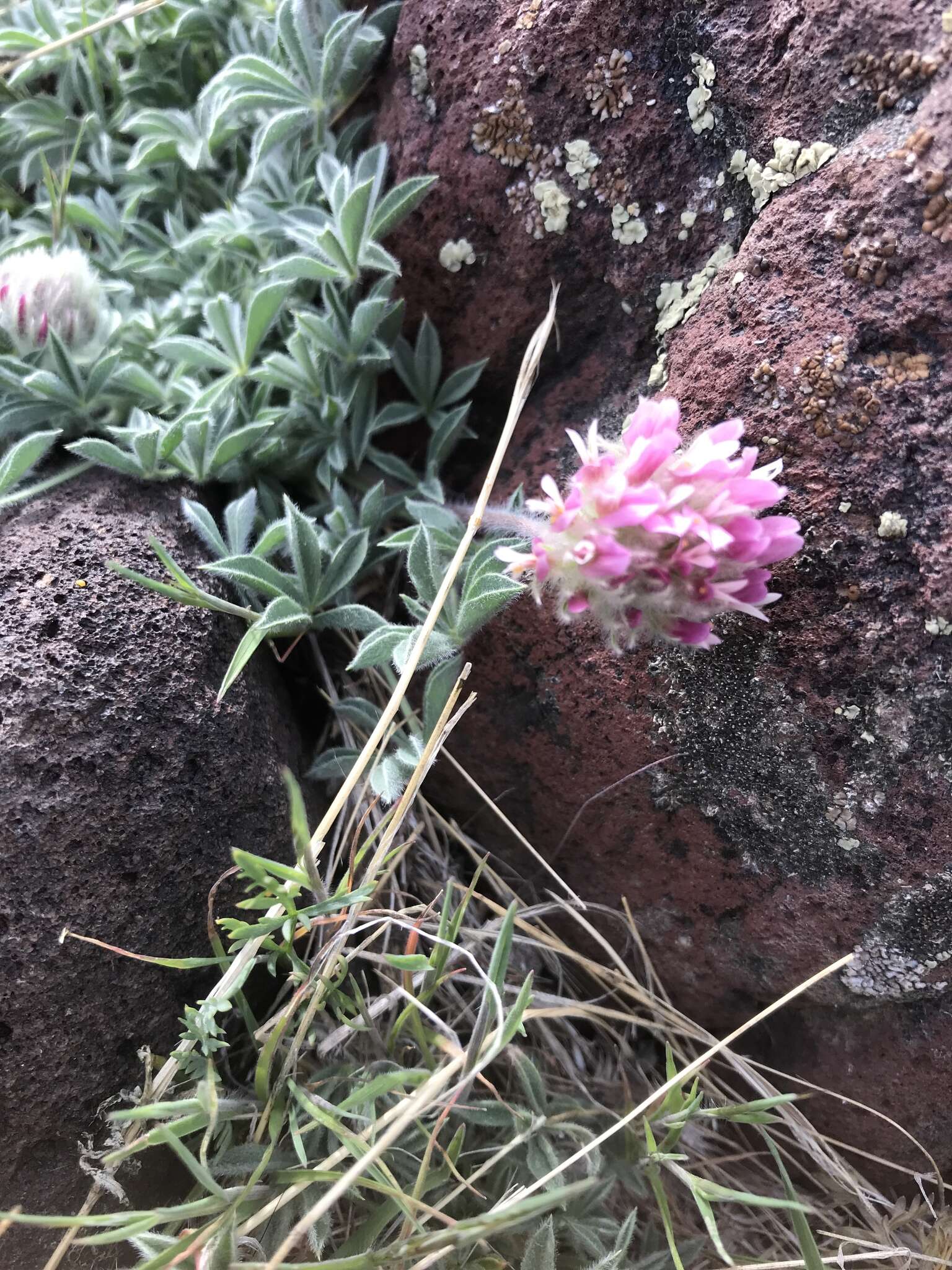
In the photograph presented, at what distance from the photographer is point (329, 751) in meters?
1.73

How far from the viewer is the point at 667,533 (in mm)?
1126

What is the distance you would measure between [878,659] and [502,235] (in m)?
1.10

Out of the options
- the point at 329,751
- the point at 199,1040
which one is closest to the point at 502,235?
the point at 329,751

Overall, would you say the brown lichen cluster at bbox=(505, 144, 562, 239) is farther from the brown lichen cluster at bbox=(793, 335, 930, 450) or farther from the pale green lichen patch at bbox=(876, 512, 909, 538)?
the pale green lichen patch at bbox=(876, 512, 909, 538)

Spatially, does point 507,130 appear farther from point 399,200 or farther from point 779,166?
point 779,166

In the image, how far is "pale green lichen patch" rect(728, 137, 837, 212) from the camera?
4.42 feet

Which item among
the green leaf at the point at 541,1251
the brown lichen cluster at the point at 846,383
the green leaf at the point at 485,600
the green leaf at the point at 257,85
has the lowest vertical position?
the green leaf at the point at 541,1251

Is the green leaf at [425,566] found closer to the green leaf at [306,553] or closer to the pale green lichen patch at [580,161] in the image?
Answer: the green leaf at [306,553]

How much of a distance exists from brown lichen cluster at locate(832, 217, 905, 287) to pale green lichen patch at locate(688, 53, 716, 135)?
0.36 metres

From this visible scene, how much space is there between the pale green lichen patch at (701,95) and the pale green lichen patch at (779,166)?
3.3 inches

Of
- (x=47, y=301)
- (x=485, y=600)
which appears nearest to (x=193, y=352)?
(x=47, y=301)

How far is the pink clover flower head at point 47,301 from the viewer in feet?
5.66

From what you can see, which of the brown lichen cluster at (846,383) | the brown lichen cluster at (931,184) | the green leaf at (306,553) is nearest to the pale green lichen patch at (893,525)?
the brown lichen cluster at (846,383)

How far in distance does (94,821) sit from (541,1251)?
3.20 feet
